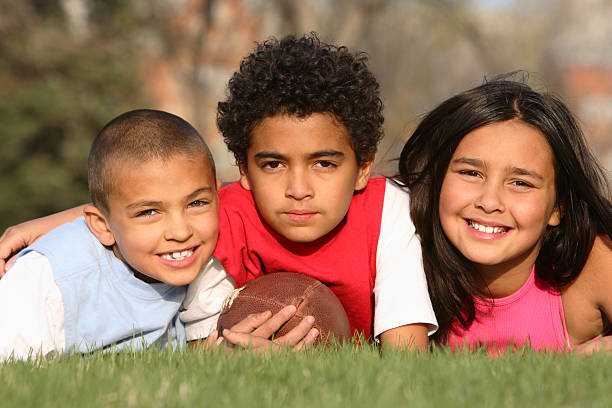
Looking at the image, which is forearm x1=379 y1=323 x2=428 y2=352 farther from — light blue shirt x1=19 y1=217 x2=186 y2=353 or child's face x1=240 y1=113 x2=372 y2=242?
light blue shirt x1=19 y1=217 x2=186 y2=353

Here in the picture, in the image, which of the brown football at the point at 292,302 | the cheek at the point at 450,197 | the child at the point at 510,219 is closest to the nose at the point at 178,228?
the brown football at the point at 292,302

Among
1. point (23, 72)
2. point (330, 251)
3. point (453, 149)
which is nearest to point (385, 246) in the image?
point (330, 251)

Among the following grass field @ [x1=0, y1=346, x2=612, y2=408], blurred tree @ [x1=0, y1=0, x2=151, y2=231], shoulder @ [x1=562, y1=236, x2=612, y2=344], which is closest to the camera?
grass field @ [x1=0, y1=346, x2=612, y2=408]

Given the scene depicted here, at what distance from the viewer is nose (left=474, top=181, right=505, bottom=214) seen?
165 inches

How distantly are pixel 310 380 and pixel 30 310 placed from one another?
5.96ft

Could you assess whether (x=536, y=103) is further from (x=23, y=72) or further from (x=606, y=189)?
(x=23, y=72)

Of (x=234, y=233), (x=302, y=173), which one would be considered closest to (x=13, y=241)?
(x=234, y=233)

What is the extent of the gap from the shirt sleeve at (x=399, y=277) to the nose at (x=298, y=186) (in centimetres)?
61

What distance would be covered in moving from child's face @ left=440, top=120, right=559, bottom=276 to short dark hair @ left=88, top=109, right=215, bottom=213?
62.2 inches

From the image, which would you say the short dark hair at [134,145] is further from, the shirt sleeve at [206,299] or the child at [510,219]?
the child at [510,219]

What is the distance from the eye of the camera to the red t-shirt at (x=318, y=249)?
4453 mm

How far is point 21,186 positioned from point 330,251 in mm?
13127

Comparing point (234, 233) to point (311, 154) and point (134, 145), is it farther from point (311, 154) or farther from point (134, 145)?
point (134, 145)

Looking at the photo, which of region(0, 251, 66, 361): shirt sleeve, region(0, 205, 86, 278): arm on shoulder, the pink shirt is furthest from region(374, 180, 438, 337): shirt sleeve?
region(0, 205, 86, 278): arm on shoulder
